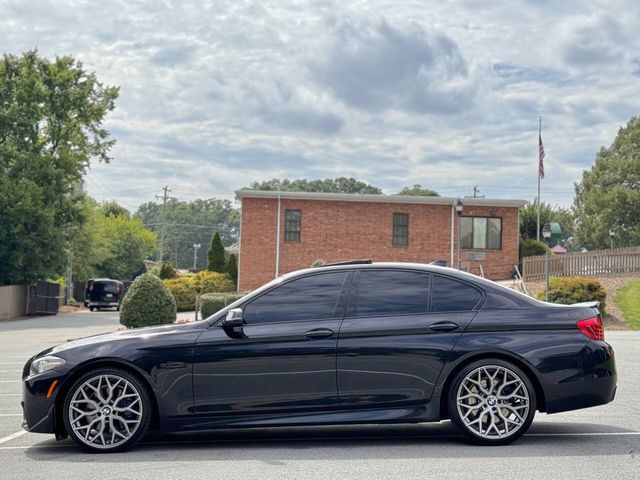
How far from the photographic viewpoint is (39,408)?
7281mm

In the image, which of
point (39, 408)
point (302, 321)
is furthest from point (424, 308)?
point (39, 408)

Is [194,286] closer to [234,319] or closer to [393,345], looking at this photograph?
[234,319]

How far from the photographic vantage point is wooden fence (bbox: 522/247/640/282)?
3834 centimetres

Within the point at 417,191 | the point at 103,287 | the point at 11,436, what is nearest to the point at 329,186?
the point at 417,191

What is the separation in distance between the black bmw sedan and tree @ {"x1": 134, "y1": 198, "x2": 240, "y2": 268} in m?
148

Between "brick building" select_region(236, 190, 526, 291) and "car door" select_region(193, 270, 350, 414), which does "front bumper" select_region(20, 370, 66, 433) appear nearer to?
"car door" select_region(193, 270, 350, 414)

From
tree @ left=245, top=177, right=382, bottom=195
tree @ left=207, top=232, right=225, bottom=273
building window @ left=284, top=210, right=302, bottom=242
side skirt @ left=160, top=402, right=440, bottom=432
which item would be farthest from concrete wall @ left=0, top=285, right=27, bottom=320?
tree @ left=245, top=177, right=382, bottom=195

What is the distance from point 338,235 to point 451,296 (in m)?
37.0

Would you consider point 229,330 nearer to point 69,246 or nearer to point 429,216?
point 429,216

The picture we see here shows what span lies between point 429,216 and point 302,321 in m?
37.8

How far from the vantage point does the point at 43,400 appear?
7273 mm

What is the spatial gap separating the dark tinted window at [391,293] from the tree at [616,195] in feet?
213

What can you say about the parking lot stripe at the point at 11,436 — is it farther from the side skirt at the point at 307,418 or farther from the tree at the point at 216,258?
the tree at the point at 216,258

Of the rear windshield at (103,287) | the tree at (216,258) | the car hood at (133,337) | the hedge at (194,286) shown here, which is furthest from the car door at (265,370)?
the rear windshield at (103,287)
